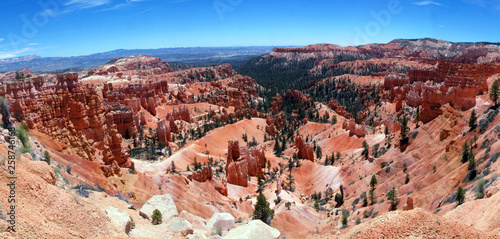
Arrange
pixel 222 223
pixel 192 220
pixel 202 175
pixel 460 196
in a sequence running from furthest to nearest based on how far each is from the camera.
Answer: pixel 202 175 < pixel 192 220 < pixel 222 223 < pixel 460 196

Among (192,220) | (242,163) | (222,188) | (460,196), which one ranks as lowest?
(222,188)

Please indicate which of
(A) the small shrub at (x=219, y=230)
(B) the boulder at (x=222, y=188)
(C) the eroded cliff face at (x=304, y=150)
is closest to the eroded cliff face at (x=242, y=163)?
(B) the boulder at (x=222, y=188)

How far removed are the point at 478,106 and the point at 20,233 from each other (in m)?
49.8

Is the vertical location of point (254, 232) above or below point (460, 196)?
below

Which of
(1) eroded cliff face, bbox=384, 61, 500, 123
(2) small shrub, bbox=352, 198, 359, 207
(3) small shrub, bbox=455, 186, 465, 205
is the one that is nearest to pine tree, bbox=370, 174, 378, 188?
(2) small shrub, bbox=352, 198, 359, 207

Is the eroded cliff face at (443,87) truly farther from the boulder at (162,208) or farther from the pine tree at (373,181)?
the boulder at (162,208)

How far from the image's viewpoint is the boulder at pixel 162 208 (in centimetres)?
1728

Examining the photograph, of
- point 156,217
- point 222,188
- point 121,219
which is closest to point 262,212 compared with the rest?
point 156,217

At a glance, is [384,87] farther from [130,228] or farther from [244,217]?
[130,228]

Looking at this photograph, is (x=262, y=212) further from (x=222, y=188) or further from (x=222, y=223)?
(x=222, y=188)

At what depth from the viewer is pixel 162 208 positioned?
18.0 meters

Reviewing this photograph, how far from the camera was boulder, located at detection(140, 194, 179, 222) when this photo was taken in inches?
680

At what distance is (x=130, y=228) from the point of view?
13.8 meters

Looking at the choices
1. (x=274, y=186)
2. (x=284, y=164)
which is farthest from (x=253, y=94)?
(x=274, y=186)
